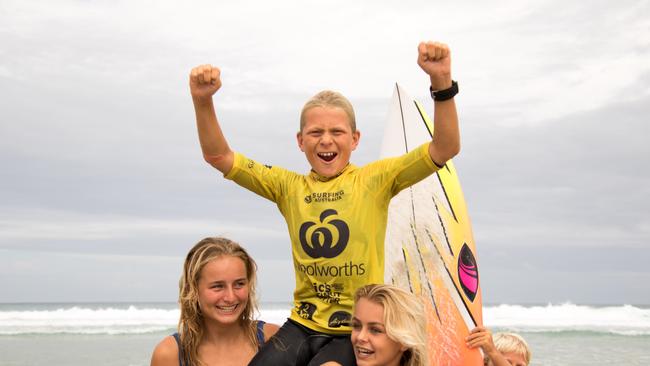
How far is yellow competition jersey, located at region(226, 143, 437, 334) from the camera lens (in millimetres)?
2490

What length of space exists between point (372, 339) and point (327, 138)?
785 mm

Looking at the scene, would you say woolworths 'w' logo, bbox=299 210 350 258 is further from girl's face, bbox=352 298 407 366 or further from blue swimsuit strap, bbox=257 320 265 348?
blue swimsuit strap, bbox=257 320 265 348

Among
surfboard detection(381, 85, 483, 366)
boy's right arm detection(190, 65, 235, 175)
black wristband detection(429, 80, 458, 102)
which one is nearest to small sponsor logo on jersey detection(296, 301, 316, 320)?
boy's right arm detection(190, 65, 235, 175)

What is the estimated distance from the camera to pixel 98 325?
17938 mm

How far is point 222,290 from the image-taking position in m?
2.62

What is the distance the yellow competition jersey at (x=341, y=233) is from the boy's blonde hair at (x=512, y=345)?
1.52m

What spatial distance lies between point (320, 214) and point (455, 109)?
2.12ft

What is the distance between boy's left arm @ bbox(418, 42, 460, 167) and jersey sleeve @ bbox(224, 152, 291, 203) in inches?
26.0

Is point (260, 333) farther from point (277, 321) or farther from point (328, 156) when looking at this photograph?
point (277, 321)

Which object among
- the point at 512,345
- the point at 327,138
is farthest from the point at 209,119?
the point at 512,345

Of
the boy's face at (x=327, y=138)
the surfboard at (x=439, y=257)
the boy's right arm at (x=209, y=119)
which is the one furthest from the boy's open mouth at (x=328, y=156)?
the surfboard at (x=439, y=257)

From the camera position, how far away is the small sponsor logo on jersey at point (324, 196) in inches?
101

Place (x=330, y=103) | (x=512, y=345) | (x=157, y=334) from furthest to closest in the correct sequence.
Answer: (x=157, y=334) < (x=512, y=345) < (x=330, y=103)

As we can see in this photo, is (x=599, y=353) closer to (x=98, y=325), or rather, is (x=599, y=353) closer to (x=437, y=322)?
(x=437, y=322)
